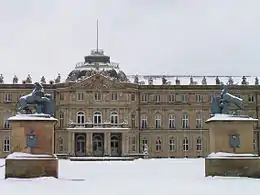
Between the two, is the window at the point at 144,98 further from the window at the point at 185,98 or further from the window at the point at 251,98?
the window at the point at 251,98

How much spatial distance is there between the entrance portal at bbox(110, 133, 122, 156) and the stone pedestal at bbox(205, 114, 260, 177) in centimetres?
5274

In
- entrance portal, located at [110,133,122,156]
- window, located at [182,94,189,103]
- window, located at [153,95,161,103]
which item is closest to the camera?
entrance portal, located at [110,133,122,156]

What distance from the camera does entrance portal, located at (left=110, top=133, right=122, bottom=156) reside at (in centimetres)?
8144

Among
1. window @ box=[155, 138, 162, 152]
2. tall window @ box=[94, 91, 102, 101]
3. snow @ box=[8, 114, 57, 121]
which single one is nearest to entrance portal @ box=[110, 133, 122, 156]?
tall window @ box=[94, 91, 102, 101]

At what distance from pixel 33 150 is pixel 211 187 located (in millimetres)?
9216

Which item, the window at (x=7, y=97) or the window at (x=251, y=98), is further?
the window at (x=251, y=98)

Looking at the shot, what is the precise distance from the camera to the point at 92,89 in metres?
81.9

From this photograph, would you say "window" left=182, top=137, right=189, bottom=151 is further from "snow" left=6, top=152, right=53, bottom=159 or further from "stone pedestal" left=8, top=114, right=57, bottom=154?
"snow" left=6, top=152, right=53, bottom=159

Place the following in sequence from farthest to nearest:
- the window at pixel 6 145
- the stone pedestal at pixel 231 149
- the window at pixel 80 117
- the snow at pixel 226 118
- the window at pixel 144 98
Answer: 1. the window at pixel 144 98
2. the window at pixel 6 145
3. the window at pixel 80 117
4. the snow at pixel 226 118
5. the stone pedestal at pixel 231 149

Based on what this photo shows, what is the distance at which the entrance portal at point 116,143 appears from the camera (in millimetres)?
81438

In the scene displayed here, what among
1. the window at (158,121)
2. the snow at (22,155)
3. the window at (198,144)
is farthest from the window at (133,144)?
the snow at (22,155)

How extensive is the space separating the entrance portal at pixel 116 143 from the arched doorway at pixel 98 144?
140cm

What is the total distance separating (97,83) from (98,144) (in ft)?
27.9

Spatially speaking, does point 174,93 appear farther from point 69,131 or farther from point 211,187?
point 211,187
